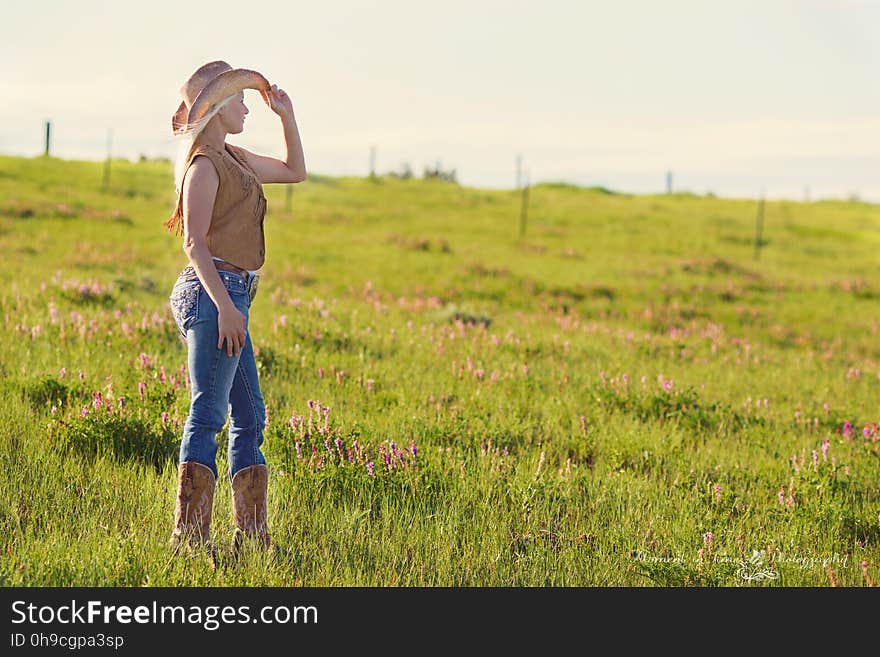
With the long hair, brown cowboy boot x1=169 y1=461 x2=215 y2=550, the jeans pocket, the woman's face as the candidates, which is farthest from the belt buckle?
brown cowboy boot x1=169 y1=461 x2=215 y2=550

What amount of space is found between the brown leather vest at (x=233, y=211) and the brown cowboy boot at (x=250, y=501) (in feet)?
3.91

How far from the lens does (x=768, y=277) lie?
101ft

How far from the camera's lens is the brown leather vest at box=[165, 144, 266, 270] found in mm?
4473

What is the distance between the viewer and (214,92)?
14.6ft

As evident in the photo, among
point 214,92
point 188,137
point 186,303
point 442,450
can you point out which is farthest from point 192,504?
point 442,450

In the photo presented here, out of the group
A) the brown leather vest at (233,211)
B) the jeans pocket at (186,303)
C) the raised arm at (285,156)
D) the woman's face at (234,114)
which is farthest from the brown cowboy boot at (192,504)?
the woman's face at (234,114)

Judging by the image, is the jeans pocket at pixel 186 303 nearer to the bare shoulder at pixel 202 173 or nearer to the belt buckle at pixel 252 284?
the belt buckle at pixel 252 284

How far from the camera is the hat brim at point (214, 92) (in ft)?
14.6

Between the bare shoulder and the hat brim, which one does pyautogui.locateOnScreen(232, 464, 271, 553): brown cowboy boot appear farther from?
the hat brim

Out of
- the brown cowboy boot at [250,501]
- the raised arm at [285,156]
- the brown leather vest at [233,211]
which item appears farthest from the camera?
the raised arm at [285,156]

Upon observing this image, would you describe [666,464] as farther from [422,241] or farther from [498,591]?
[422,241]

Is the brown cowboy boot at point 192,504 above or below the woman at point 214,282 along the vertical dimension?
below

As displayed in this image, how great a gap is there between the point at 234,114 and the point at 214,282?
945 millimetres

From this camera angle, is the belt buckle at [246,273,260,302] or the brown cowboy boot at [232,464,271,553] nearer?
the belt buckle at [246,273,260,302]
